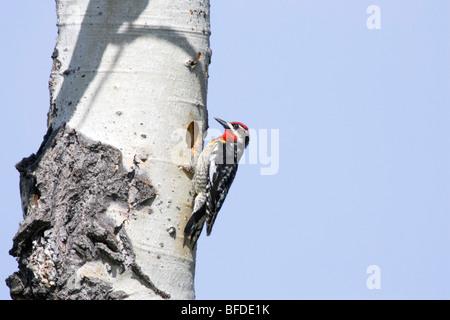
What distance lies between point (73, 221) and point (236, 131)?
2.44 meters

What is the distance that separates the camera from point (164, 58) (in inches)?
163

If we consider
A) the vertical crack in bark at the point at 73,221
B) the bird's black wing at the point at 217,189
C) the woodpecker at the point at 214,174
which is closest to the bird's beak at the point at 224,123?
the woodpecker at the point at 214,174

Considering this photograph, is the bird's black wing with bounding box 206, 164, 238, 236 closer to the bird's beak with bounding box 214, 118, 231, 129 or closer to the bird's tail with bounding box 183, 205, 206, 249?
the bird's tail with bounding box 183, 205, 206, 249

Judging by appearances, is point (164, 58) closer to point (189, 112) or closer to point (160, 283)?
point (189, 112)

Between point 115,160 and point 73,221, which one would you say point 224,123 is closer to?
point 115,160

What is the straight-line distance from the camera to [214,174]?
513 centimetres

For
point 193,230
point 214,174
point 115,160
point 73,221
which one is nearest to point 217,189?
point 214,174

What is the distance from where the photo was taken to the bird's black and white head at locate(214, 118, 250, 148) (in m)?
5.99

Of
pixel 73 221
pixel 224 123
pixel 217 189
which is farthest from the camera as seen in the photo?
pixel 224 123

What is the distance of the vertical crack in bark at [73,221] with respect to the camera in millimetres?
3760

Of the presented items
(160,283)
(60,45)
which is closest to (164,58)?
(60,45)

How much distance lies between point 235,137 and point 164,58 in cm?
191
